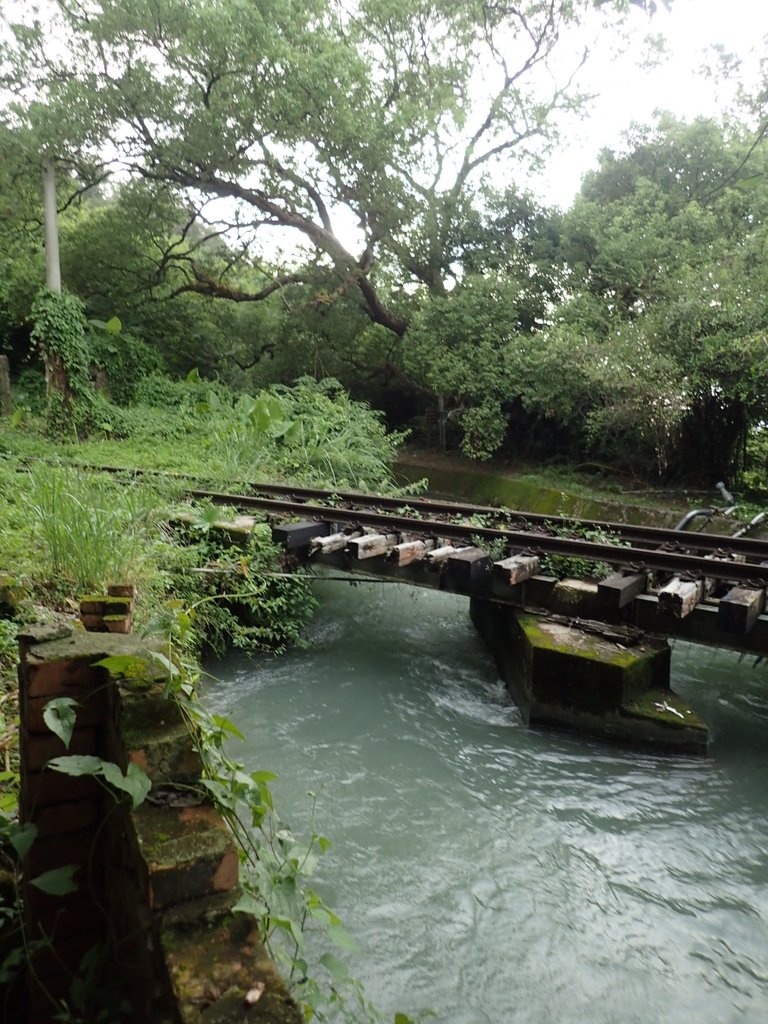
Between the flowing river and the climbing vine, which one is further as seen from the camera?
the climbing vine

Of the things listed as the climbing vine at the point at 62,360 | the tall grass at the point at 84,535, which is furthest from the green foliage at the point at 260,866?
the climbing vine at the point at 62,360

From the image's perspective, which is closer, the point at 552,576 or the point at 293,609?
the point at 552,576

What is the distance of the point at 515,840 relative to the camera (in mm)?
3375

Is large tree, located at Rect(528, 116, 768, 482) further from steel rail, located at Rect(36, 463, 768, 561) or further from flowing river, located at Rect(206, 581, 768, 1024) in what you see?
flowing river, located at Rect(206, 581, 768, 1024)

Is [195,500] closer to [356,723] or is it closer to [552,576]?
[356,723]

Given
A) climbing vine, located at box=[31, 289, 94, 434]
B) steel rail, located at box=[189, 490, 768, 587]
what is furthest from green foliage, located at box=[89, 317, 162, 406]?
steel rail, located at box=[189, 490, 768, 587]

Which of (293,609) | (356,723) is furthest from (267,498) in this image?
(356,723)

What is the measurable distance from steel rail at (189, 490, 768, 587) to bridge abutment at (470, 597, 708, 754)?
1.81 ft

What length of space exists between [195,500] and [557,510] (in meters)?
5.32

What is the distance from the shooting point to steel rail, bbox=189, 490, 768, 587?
444 cm

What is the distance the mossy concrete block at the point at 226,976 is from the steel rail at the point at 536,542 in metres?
3.87

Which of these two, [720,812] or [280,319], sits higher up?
[280,319]

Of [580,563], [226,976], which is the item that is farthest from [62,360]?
[226,976]

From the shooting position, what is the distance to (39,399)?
45.0 ft
